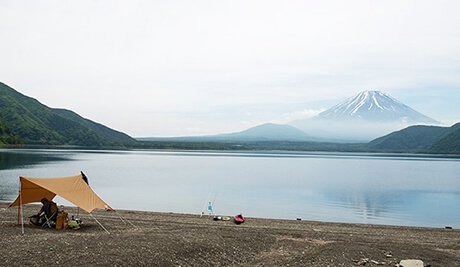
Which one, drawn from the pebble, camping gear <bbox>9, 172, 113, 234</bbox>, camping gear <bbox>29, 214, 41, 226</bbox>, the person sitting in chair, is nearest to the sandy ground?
camping gear <bbox>29, 214, 41, 226</bbox>

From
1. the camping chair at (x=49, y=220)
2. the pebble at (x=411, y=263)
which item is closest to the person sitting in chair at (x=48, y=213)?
the camping chair at (x=49, y=220)

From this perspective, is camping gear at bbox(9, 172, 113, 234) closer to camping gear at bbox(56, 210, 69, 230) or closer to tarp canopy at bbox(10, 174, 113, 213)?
tarp canopy at bbox(10, 174, 113, 213)

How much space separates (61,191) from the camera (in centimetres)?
1902

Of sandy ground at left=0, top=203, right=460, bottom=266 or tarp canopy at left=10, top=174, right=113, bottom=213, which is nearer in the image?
sandy ground at left=0, top=203, right=460, bottom=266

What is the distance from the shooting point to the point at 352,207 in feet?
144

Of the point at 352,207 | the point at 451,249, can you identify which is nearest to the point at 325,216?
→ the point at 352,207

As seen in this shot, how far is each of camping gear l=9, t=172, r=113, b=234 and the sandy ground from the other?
956 millimetres

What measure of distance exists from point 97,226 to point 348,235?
35.6ft

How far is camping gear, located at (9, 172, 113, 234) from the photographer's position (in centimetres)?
1892

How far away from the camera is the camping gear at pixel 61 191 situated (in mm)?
18922

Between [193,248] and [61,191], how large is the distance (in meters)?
6.92

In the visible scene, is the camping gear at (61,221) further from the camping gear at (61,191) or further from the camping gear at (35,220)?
the camping gear at (35,220)

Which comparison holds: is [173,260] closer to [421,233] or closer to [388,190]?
[421,233]

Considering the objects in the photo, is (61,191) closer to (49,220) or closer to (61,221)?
(49,220)
